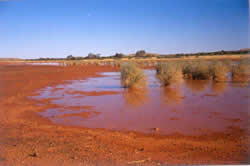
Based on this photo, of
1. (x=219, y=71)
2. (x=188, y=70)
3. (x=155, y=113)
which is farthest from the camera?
(x=188, y=70)

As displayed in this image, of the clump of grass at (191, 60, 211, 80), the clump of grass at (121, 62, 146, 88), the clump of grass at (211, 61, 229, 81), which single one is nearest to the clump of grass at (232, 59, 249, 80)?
the clump of grass at (211, 61, 229, 81)

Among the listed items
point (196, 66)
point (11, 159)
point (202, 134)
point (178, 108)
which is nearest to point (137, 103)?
point (178, 108)

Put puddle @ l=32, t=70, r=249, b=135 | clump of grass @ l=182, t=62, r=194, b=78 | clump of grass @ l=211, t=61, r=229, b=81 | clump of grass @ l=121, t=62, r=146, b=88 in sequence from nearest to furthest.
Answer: puddle @ l=32, t=70, r=249, b=135 < clump of grass @ l=121, t=62, r=146, b=88 < clump of grass @ l=211, t=61, r=229, b=81 < clump of grass @ l=182, t=62, r=194, b=78

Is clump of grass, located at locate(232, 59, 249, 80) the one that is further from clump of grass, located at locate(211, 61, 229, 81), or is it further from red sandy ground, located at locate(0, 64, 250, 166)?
red sandy ground, located at locate(0, 64, 250, 166)

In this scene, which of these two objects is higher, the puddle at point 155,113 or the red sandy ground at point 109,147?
the puddle at point 155,113

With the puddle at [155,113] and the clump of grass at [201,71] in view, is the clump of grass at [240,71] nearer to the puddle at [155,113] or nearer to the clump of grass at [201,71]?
the clump of grass at [201,71]

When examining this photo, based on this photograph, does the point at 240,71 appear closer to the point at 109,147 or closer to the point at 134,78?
the point at 134,78

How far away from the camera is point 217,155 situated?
3.57 metres

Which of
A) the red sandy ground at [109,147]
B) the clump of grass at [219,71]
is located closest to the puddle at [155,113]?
the red sandy ground at [109,147]

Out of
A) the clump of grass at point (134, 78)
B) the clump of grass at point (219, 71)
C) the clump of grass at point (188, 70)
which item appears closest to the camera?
the clump of grass at point (134, 78)

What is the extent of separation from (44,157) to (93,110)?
11.0 ft

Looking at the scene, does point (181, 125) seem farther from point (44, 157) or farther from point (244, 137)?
point (44, 157)

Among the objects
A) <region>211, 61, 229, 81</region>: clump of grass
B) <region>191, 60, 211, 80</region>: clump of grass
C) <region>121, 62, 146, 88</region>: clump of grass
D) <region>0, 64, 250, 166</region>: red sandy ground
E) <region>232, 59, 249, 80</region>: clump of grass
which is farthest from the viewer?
<region>191, 60, 211, 80</region>: clump of grass

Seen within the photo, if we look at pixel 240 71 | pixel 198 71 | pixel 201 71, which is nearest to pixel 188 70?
pixel 198 71
